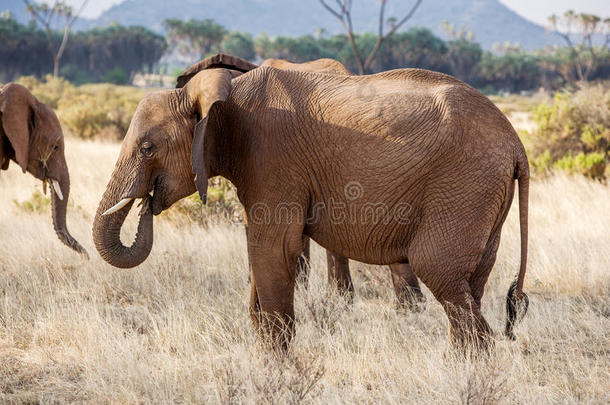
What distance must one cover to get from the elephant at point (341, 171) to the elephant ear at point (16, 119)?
203cm

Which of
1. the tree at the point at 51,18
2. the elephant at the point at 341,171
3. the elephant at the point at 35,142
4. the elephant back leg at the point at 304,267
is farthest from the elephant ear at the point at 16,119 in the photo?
the tree at the point at 51,18

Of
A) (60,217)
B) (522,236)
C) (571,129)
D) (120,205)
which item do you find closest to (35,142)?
(60,217)

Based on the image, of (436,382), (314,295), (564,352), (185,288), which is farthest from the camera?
(185,288)

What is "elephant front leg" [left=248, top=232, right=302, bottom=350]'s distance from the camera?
4.05 metres

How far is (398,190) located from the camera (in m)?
3.83

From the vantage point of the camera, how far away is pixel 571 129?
37.9 ft

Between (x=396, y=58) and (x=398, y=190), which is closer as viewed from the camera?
(x=398, y=190)

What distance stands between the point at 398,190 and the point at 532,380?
1468 millimetres

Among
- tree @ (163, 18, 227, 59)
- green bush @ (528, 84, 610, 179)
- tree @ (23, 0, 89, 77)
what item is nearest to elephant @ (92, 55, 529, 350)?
green bush @ (528, 84, 610, 179)

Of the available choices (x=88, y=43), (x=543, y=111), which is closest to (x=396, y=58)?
(x=88, y=43)

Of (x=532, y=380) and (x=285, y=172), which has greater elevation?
(x=285, y=172)

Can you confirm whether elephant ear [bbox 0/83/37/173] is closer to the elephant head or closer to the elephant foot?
the elephant head

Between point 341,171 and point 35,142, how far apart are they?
3.49 m

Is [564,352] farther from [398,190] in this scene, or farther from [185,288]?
[185,288]
